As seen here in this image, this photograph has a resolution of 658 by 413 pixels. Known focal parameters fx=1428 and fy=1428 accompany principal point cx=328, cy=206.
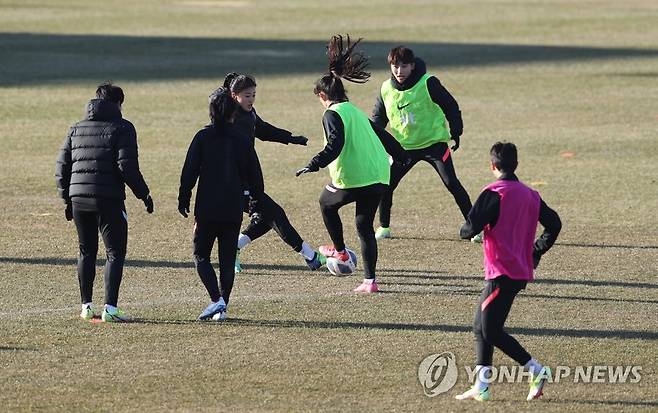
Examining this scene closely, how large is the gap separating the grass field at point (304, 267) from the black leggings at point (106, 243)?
0.31 meters

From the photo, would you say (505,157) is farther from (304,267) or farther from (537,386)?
(304,267)

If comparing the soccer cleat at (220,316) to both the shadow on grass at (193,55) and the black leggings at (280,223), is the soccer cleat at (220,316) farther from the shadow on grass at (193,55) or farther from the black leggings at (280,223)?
the shadow on grass at (193,55)

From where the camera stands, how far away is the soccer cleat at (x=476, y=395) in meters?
8.64

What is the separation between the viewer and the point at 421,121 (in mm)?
13961

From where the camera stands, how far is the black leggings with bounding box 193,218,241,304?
10461 mm

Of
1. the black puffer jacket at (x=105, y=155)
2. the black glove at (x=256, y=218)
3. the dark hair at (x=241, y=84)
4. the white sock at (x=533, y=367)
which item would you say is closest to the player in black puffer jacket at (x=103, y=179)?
the black puffer jacket at (x=105, y=155)

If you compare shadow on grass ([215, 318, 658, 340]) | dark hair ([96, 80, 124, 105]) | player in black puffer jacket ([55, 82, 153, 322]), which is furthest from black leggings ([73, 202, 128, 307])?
shadow on grass ([215, 318, 658, 340])

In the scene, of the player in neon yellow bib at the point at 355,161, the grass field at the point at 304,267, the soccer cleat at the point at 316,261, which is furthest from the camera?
the soccer cleat at the point at 316,261

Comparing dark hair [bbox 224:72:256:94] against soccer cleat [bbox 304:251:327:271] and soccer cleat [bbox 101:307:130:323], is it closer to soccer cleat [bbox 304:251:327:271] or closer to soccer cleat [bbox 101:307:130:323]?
soccer cleat [bbox 304:251:327:271]

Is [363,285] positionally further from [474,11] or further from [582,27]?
[474,11]

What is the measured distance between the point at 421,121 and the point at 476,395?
18.6 ft

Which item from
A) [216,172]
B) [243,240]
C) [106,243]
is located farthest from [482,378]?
[243,240]

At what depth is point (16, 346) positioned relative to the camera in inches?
388

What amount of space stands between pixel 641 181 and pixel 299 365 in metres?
8.75
